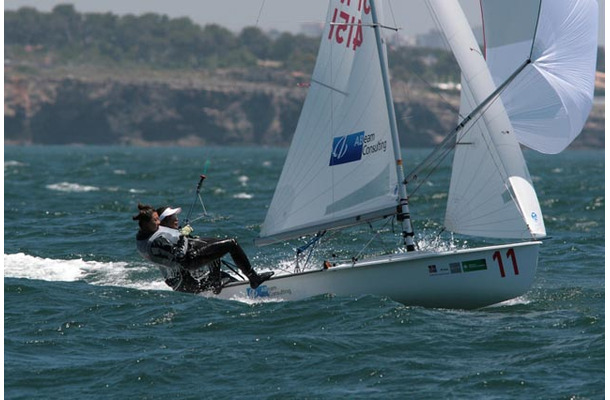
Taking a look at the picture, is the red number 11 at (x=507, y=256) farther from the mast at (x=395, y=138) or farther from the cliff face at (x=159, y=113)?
the cliff face at (x=159, y=113)

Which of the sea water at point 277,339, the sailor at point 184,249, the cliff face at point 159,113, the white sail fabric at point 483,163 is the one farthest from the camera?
the cliff face at point 159,113

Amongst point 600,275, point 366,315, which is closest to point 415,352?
point 366,315

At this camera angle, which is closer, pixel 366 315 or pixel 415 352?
pixel 415 352

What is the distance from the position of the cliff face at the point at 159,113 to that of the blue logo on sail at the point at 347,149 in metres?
140

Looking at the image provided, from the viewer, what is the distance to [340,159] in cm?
1781

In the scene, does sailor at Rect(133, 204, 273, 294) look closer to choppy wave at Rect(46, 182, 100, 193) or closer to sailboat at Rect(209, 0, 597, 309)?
sailboat at Rect(209, 0, 597, 309)

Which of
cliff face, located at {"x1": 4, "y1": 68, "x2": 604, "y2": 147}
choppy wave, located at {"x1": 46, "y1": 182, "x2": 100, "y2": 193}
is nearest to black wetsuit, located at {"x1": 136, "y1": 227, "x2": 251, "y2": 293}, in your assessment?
choppy wave, located at {"x1": 46, "y1": 182, "x2": 100, "y2": 193}

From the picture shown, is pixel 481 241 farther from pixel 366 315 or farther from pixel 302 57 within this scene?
pixel 302 57

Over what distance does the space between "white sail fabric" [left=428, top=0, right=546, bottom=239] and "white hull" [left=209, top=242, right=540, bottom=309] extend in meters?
0.54

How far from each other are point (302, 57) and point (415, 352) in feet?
550

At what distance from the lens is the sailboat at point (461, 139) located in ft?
55.4

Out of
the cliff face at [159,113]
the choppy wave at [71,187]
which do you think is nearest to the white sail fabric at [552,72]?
the choppy wave at [71,187]

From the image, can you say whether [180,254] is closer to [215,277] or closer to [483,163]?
[215,277]

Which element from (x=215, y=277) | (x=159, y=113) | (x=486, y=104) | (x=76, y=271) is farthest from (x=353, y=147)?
(x=159, y=113)
